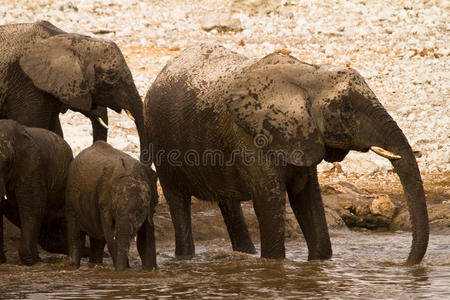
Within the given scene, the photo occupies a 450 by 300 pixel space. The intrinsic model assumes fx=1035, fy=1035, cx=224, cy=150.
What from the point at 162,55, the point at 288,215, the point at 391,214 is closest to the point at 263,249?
the point at 288,215

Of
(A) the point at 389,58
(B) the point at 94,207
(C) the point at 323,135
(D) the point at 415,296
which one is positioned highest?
(A) the point at 389,58

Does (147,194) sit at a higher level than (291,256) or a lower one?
higher

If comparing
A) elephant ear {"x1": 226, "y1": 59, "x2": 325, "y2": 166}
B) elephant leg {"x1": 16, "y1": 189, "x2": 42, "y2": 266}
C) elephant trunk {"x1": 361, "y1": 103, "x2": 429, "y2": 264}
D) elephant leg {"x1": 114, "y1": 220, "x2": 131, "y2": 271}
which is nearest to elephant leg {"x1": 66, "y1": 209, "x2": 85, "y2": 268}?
elephant leg {"x1": 16, "y1": 189, "x2": 42, "y2": 266}

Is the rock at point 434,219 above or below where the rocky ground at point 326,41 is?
below

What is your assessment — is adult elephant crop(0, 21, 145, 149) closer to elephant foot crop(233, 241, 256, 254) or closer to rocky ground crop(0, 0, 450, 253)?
elephant foot crop(233, 241, 256, 254)

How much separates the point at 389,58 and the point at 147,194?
43.4 feet

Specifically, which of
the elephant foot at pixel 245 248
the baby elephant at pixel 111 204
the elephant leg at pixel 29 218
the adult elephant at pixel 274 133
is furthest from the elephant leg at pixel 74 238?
the elephant foot at pixel 245 248

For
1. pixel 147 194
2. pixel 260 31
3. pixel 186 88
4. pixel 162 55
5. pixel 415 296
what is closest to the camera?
pixel 415 296

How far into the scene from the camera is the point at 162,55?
21047 millimetres

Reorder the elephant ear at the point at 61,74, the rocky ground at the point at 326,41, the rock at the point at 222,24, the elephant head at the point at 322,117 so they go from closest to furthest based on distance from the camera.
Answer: the elephant head at the point at 322,117, the elephant ear at the point at 61,74, the rocky ground at the point at 326,41, the rock at the point at 222,24

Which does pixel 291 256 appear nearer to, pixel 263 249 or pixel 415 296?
pixel 263 249

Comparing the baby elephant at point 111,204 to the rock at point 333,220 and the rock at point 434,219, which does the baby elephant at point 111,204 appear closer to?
the rock at point 333,220

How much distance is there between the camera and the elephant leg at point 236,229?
10977mm

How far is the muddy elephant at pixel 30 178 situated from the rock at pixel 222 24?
1316 centimetres
